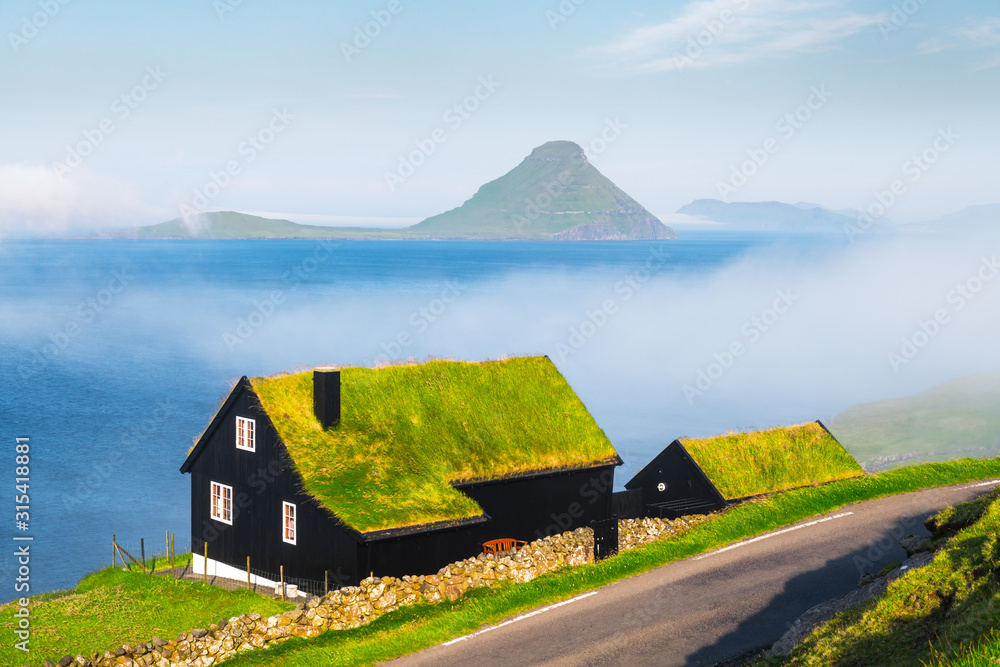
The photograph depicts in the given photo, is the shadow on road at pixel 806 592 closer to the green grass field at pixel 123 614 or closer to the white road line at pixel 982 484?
the white road line at pixel 982 484

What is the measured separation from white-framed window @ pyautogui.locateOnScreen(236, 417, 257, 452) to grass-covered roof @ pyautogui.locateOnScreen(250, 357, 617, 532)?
1.51 meters

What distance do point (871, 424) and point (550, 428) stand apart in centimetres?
8687

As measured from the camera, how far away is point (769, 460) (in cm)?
3944

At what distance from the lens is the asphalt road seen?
882 inches

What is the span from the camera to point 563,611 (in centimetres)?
2534

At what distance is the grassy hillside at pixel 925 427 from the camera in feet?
307

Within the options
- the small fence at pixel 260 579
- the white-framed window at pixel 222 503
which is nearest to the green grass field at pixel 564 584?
the small fence at pixel 260 579

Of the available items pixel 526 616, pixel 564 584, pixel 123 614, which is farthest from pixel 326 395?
pixel 526 616

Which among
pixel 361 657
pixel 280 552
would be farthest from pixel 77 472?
pixel 361 657

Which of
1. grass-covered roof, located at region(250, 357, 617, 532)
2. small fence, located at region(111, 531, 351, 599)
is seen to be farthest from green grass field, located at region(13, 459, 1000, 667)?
grass-covered roof, located at region(250, 357, 617, 532)

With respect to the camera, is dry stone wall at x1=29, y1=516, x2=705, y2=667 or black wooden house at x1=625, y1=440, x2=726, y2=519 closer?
dry stone wall at x1=29, y1=516, x2=705, y2=667

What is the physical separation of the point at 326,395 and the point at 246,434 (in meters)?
3.94

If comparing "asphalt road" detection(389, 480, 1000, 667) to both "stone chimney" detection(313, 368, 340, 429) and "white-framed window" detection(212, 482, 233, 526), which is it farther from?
"white-framed window" detection(212, 482, 233, 526)

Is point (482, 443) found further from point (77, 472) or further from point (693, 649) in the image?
point (77, 472)
